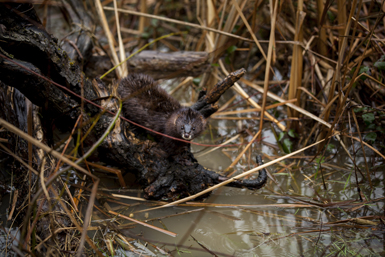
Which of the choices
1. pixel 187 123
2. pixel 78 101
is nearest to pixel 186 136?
pixel 187 123

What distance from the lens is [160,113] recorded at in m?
3.40

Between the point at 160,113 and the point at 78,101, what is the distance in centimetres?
96

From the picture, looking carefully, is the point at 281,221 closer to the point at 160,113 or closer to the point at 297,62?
the point at 160,113

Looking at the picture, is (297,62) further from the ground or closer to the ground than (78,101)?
further from the ground

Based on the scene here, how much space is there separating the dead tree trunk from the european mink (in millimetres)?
128

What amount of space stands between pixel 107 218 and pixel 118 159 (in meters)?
0.57

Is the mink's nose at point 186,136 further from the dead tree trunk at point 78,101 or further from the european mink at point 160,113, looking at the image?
the dead tree trunk at point 78,101

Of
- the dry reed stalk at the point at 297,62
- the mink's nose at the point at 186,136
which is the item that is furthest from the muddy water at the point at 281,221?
the dry reed stalk at the point at 297,62

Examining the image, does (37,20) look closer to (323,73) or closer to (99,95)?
(99,95)

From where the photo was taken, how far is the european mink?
312 cm

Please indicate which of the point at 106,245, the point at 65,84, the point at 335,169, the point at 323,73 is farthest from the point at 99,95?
the point at 323,73

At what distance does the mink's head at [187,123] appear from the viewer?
3.02 m

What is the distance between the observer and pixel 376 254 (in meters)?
2.36

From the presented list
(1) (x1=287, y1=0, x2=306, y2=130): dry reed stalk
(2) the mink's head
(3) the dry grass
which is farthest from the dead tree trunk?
(1) (x1=287, y1=0, x2=306, y2=130): dry reed stalk
